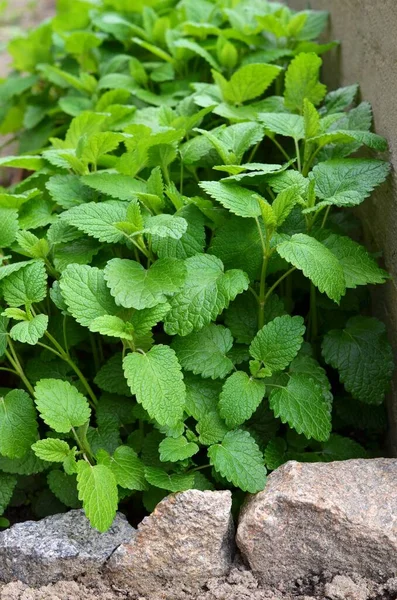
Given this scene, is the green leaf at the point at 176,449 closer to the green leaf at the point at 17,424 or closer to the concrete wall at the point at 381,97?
the green leaf at the point at 17,424

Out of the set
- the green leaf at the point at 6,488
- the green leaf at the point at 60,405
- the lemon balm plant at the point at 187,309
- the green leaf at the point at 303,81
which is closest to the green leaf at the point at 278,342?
the lemon balm plant at the point at 187,309

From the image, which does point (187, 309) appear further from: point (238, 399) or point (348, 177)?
point (348, 177)

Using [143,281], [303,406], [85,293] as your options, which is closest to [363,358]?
[303,406]

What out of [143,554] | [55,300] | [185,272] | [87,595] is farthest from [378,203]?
[87,595]

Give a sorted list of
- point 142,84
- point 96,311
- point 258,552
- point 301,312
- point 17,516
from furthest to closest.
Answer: point 142,84
point 301,312
point 17,516
point 96,311
point 258,552

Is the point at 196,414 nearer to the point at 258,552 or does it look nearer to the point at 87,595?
the point at 258,552

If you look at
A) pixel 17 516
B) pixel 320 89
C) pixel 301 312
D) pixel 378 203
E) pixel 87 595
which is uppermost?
pixel 320 89
